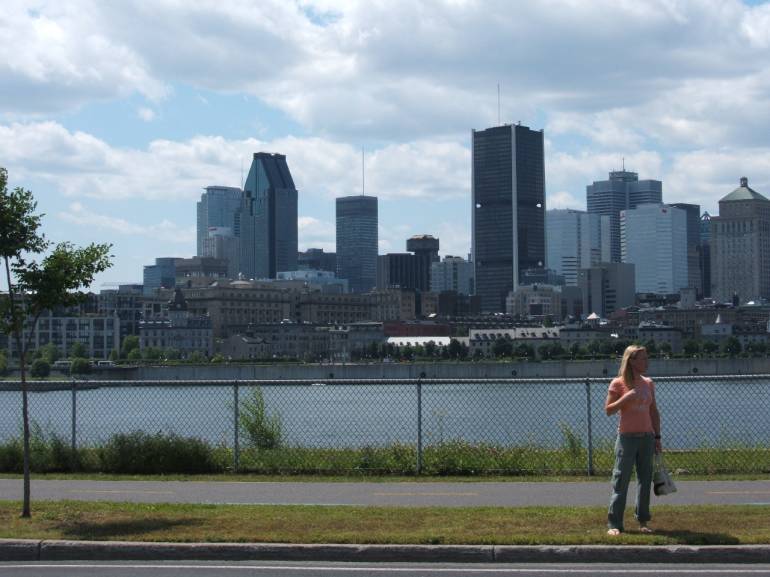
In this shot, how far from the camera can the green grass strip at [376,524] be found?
13.2m

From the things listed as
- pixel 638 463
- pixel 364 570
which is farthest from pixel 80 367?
pixel 364 570

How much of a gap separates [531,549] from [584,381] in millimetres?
7001

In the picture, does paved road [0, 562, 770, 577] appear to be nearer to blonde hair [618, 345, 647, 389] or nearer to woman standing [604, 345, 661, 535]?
woman standing [604, 345, 661, 535]

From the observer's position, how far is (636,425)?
45.1ft

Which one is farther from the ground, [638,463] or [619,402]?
[619,402]

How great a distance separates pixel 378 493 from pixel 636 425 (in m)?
4.86

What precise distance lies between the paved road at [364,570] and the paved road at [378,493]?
3558 mm

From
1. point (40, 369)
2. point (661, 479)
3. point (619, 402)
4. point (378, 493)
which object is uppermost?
point (619, 402)

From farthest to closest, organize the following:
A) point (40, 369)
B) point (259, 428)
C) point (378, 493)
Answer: point (40, 369) → point (259, 428) → point (378, 493)

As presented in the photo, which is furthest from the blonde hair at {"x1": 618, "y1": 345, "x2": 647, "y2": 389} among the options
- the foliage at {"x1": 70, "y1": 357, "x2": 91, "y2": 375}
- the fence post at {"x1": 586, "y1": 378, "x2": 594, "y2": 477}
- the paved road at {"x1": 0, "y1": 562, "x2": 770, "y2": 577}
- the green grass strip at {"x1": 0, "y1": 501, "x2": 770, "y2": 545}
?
the foliage at {"x1": 70, "y1": 357, "x2": 91, "y2": 375}

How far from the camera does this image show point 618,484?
534 inches

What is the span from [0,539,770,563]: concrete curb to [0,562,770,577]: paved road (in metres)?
0.15

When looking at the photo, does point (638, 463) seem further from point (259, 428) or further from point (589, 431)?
point (259, 428)

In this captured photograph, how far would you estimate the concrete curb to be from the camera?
1262 cm
